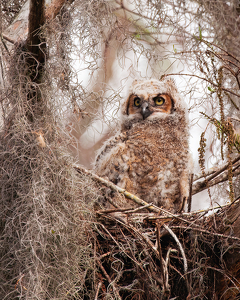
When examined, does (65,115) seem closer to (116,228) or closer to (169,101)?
(116,228)

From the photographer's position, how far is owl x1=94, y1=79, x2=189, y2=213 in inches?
104

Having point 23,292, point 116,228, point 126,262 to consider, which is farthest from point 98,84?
point 23,292

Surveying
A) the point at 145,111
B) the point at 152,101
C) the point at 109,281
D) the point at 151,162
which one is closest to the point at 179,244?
the point at 109,281

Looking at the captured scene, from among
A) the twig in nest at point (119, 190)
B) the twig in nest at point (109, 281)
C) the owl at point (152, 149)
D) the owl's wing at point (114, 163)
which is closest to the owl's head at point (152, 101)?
the owl at point (152, 149)

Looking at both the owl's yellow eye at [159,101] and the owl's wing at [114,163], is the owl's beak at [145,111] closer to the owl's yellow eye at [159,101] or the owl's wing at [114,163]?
the owl's yellow eye at [159,101]

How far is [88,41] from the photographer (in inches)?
76.3

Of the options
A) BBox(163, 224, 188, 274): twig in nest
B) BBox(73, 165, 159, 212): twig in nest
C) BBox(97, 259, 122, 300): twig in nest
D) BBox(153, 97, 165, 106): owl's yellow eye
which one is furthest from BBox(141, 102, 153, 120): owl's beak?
BBox(97, 259, 122, 300): twig in nest

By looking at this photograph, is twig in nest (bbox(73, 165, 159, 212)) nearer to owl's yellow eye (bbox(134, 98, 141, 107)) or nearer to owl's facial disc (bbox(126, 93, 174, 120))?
owl's facial disc (bbox(126, 93, 174, 120))

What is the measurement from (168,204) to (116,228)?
0.77 metres

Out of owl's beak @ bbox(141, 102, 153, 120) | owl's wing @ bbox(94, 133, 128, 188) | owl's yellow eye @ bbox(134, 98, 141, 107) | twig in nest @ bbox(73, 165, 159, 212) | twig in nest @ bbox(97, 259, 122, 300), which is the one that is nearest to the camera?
twig in nest @ bbox(97, 259, 122, 300)

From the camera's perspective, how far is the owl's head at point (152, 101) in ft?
9.29

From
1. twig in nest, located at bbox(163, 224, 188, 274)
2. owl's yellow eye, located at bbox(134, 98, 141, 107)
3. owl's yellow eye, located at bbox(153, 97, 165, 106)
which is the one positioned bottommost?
twig in nest, located at bbox(163, 224, 188, 274)

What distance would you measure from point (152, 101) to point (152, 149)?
436 millimetres

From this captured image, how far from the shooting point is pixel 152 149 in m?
2.70
